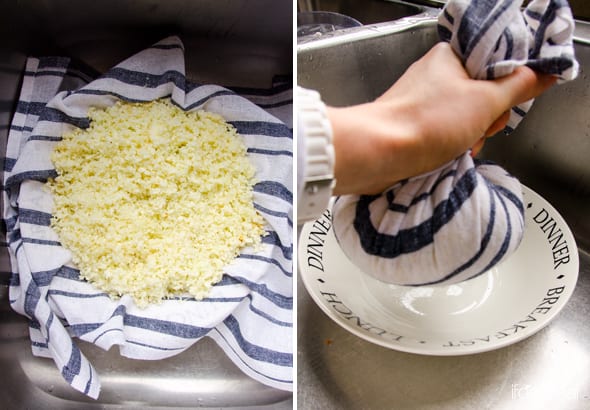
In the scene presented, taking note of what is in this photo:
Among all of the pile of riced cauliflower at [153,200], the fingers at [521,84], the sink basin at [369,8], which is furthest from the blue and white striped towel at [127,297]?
the fingers at [521,84]

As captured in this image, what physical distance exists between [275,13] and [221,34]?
82 mm

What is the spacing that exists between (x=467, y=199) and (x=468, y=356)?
0.24 meters

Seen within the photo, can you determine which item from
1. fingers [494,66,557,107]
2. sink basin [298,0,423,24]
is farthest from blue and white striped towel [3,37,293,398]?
fingers [494,66,557,107]

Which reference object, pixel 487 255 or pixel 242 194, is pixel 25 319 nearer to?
pixel 242 194

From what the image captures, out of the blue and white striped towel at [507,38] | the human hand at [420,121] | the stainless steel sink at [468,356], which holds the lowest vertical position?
the stainless steel sink at [468,356]

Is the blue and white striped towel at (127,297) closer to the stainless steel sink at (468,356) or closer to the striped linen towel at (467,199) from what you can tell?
the stainless steel sink at (468,356)

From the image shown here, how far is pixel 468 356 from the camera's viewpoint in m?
0.48

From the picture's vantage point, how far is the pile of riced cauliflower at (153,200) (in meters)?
0.59

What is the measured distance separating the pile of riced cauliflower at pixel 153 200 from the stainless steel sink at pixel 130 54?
0.09 meters

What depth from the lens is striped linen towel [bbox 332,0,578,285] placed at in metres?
0.28

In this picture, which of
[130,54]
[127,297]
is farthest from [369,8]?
[127,297]

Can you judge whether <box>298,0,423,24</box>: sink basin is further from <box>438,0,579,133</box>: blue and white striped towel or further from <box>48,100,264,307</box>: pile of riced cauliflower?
<box>438,0,579,133</box>: blue and white striped towel

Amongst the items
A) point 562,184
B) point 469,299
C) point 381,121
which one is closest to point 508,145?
point 562,184

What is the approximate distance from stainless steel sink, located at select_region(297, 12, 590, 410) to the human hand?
24cm
